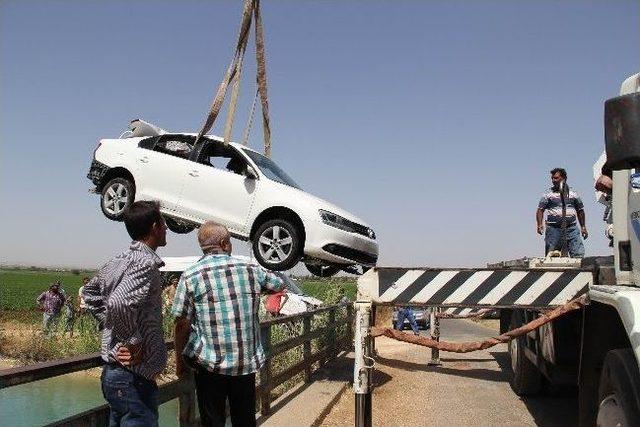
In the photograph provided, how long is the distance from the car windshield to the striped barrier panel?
3.12 meters

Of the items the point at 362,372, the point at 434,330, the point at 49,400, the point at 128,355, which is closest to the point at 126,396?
the point at 128,355

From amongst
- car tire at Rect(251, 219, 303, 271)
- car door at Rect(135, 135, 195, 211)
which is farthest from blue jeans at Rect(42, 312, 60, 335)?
car tire at Rect(251, 219, 303, 271)

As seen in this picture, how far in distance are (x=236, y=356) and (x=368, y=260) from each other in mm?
4464

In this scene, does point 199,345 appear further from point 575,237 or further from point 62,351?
point 62,351

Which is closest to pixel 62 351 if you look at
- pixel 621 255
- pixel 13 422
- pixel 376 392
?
pixel 13 422

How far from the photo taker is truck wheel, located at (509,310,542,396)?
715cm

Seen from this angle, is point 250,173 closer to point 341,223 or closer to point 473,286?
point 341,223

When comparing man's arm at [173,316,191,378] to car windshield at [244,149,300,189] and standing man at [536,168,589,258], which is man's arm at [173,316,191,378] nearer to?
car windshield at [244,149,300,189]

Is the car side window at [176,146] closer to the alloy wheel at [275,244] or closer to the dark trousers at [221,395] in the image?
the alloy wheel at [275,244]

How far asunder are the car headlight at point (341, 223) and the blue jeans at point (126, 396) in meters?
4.46

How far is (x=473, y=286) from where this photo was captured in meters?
4.84

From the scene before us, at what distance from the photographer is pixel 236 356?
366 cm

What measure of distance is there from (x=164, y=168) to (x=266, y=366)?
3043mm

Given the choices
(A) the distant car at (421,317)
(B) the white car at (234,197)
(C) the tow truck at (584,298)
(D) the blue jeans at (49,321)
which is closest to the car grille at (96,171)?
(B) the white car at (234,197)
